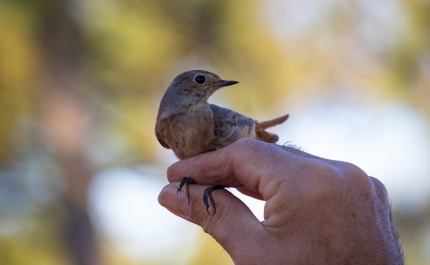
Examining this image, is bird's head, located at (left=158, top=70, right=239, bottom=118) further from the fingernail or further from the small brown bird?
the fingernail

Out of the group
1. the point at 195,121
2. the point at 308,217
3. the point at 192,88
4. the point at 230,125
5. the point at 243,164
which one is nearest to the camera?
the point at 308,217

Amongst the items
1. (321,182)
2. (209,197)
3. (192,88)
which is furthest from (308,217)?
(192,88)

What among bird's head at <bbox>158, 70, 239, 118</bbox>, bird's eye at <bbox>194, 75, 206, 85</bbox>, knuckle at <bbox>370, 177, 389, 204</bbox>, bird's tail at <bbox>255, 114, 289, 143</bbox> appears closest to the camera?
knuckle at <bbox>370, 177, 389, 204</bbox>

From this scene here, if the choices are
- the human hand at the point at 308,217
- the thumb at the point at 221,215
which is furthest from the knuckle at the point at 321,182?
the thumb at the point at 221,215

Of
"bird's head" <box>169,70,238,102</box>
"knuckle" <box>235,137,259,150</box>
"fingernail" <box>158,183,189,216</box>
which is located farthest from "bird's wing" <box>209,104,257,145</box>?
"knuckle" <box>235,137,259,150</box>

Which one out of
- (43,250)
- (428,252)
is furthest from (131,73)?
(428,252)

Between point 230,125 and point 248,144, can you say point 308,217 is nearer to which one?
point 248,144

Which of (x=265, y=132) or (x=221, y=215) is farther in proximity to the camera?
(x=265, y=132)
